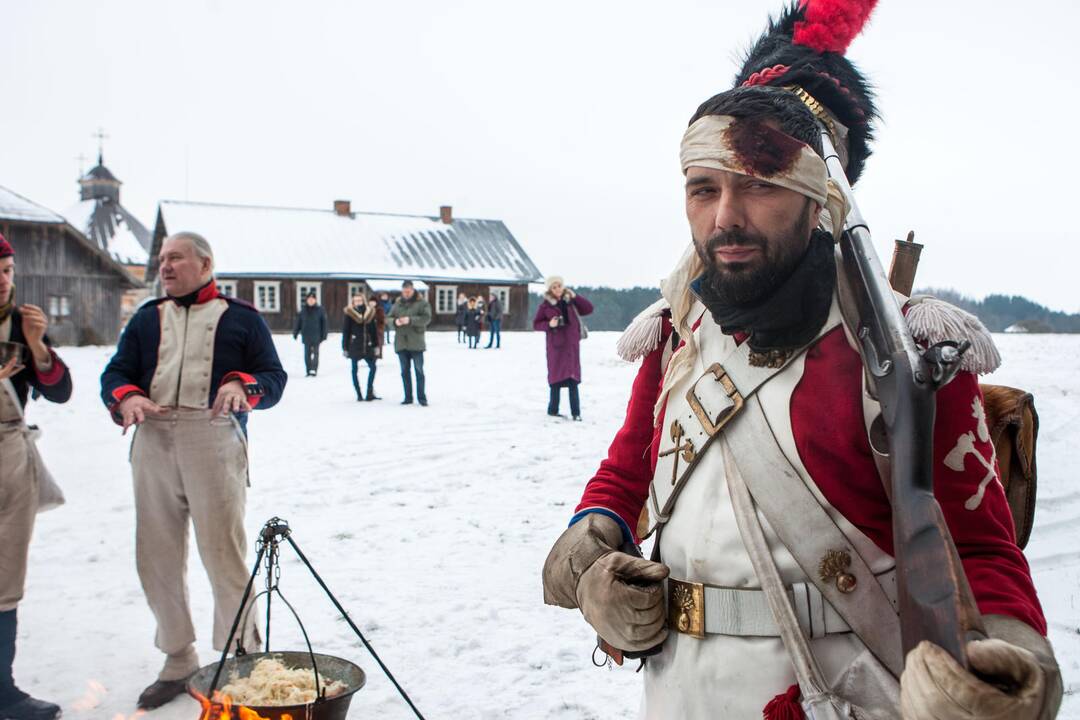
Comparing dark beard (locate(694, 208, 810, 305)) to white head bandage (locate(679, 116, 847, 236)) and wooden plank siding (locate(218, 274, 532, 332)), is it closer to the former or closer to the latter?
white head bandage (locate(679, 116, 847, 236))

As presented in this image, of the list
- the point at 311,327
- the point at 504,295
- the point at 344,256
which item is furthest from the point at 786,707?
the point at 504,295

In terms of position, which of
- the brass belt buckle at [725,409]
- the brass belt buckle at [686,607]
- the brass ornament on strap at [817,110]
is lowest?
the brass belt buckle at [686,607]

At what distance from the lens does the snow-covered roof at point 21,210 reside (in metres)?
26.7

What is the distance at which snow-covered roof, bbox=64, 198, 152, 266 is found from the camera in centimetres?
4741

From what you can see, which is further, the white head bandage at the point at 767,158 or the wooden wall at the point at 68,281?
the wooden wall at the point at 68,281

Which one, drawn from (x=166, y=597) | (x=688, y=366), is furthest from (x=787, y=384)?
(x=166, y=597)

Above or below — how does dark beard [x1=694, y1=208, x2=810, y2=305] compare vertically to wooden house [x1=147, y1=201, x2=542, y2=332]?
below

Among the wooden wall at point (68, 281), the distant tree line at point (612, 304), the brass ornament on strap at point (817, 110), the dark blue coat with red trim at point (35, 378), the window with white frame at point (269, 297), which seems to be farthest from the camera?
the distant tree line at point (612, 304)

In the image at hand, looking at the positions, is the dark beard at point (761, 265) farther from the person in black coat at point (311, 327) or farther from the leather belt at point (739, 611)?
the person in black coat at point (311, 327)

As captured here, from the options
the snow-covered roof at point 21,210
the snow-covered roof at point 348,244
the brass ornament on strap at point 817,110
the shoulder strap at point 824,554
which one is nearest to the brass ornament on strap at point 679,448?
the shoulder strap at point 824,554

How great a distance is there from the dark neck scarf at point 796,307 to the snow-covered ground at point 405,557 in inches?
106

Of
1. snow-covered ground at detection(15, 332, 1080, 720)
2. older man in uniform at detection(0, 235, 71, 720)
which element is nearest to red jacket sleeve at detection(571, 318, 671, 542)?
snow-covered ground at detection(15, 332, 1080, 720)

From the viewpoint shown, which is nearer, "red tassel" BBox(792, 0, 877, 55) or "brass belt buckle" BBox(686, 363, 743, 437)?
"brass belt buckle" BBox(686, 363, 743, 437)

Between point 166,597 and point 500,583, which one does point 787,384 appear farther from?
point 500,583
